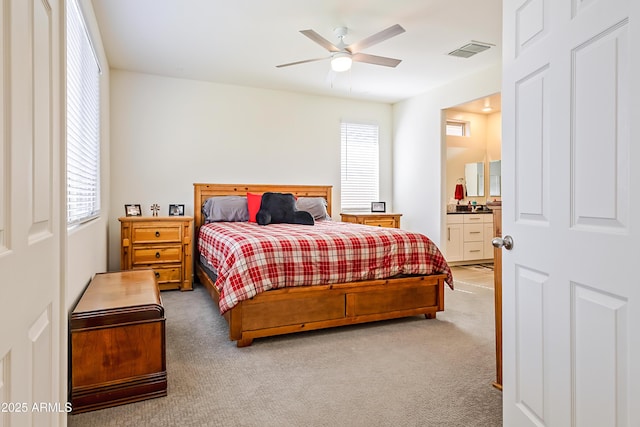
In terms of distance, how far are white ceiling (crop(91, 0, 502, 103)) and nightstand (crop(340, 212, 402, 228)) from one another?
1878 millimetres

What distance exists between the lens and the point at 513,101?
150cm

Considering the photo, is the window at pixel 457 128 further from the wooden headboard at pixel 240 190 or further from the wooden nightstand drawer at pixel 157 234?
the wooden nightstand drawer at pixel 157 234

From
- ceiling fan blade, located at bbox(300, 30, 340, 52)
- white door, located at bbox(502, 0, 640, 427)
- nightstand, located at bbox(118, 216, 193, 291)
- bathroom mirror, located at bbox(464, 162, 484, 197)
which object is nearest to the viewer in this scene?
white door, located at bbox(502, 0, 640, 427)

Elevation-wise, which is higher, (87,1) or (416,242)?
(87,1)

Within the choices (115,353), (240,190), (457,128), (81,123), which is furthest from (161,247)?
(457,128)

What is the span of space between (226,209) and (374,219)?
223cm

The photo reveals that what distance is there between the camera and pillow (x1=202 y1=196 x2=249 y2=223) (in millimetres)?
4770

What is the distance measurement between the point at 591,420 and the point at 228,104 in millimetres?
5125

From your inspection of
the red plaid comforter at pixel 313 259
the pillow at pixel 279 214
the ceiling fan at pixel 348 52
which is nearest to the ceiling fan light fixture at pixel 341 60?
the ceiling fan at pixel 348 52

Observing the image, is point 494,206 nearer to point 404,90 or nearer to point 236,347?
point 236,347

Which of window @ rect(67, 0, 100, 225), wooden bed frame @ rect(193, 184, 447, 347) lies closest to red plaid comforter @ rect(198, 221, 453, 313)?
wooden bed frame @ rect(193, 184, 447, 347)

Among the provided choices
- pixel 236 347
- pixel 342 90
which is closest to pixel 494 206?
pixel 236 347

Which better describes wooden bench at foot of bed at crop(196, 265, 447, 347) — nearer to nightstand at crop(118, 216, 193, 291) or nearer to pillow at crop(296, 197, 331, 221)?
nightstand at crop(118, 216, 193, 291)
